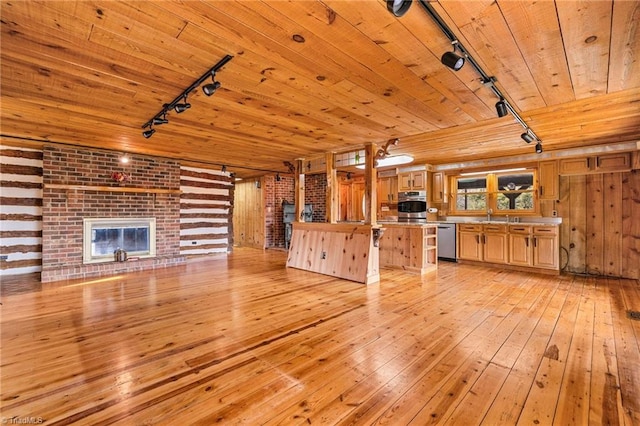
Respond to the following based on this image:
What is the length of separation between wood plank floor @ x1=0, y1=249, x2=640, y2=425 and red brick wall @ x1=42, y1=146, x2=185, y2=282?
3.88 feet

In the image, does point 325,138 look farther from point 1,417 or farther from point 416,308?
point 1,417

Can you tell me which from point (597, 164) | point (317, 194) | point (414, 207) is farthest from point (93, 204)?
point (597, 164)

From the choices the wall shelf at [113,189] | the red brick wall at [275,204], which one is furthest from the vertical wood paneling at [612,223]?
the wall shelf at [113,189]

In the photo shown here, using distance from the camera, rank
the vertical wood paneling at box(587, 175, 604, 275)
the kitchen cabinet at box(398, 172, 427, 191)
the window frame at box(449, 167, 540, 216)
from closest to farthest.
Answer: the vertical wood paneling at box(587, 175, 604, 275), the window frame at box(449, 167, 540, 216), the kitchen cabinet at box(398, 172, 427, 191)

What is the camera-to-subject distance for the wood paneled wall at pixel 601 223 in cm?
511

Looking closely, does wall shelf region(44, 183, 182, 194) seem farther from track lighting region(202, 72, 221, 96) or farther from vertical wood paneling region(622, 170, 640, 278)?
vertical wood paneling region(622, 170, 640, 278)

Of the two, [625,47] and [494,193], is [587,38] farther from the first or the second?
[494,193]

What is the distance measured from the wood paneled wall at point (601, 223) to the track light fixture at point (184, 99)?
6.66 meters

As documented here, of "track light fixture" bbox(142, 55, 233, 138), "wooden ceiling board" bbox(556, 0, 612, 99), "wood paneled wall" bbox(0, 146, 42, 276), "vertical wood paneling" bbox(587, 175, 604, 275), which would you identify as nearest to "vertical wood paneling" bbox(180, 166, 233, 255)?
"wood paneled wall" bbox(0, 146, 42, 276)

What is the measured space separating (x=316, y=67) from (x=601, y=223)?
6.26 m

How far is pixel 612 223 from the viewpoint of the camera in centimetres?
529

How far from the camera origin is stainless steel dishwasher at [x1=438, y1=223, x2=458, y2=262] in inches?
267

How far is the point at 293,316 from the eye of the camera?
126 inches

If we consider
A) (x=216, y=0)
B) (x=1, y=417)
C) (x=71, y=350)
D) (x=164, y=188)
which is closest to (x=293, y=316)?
(x=71, y=350)
